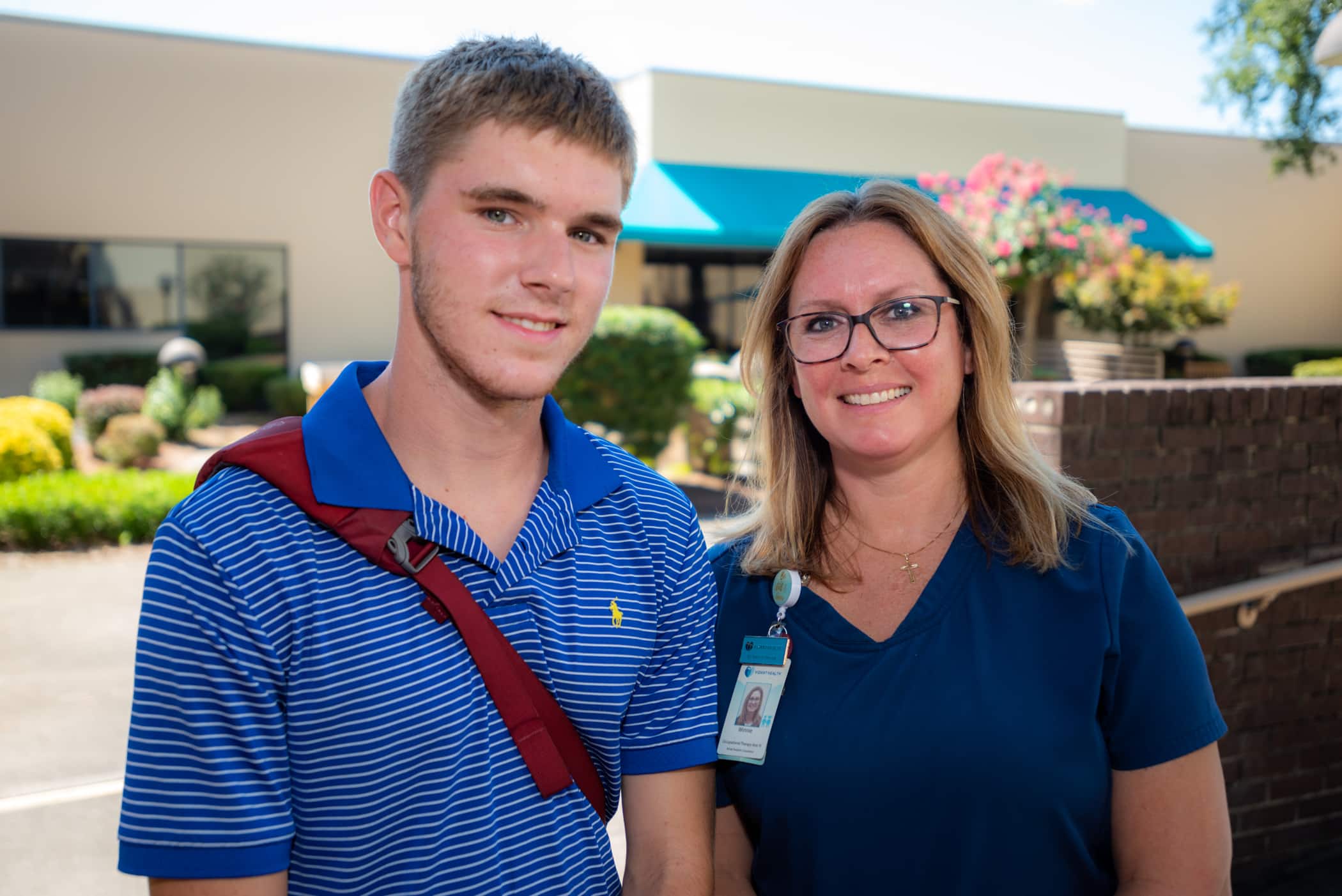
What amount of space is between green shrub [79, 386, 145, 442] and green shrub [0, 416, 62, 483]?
7.76 ft

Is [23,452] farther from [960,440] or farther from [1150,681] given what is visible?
[1150,681]

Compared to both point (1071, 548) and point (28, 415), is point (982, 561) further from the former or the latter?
point (28, 415)

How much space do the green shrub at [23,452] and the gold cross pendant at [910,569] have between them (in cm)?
1098

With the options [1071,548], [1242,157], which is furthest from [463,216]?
[1242,157]

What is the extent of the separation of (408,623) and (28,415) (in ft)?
40.2

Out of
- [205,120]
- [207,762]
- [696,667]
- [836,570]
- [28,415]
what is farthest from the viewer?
[205,120]

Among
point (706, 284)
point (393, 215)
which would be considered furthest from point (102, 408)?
point (393, 215)

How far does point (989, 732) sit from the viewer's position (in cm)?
200

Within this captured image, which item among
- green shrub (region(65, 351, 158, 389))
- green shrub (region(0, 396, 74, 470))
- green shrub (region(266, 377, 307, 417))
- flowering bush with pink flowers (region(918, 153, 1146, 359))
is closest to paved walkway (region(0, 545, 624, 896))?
green shrub (region(0, 396, 74, 470))

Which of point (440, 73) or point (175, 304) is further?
point (175, 304)

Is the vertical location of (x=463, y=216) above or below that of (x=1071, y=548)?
above

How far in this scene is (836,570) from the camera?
236 cm

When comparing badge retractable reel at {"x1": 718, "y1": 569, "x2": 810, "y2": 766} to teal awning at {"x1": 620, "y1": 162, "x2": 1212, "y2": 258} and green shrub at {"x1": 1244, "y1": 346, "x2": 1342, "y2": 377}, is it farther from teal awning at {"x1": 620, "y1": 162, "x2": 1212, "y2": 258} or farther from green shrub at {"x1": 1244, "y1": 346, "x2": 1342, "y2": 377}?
green shrub at {"x1": 1244, "y1": 346, "x2": 1342, "y2": 377}

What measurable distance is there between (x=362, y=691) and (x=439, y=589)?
0.61 ft
